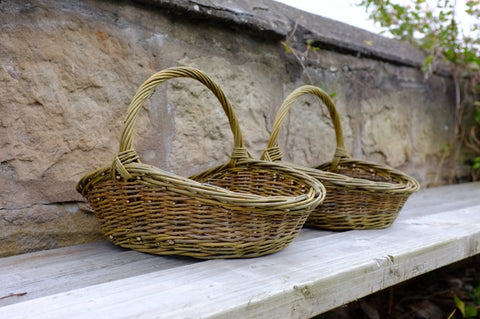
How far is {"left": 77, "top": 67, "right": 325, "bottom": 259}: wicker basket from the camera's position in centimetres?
83

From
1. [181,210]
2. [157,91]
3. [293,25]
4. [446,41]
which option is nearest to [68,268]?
[181,210]

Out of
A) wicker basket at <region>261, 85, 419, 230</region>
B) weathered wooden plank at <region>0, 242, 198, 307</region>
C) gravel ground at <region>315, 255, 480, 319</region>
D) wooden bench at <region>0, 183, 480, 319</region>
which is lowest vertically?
gravel ground at <region>315, 255, 480, 319</region>

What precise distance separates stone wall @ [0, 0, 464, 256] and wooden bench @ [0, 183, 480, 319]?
20 cm

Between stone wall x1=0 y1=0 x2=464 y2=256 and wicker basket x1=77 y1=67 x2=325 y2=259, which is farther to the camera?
stone wall x1=0 y1=0 x2=464 y2=256

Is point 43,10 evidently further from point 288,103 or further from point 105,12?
point 288,103

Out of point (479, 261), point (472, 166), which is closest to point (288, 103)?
point (479, 261)

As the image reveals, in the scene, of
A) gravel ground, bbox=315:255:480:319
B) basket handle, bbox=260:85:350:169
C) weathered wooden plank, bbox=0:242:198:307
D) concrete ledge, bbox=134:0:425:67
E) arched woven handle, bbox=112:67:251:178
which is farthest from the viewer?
gravel ground, bbox=315:255:480:319

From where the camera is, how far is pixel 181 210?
2.78 feet

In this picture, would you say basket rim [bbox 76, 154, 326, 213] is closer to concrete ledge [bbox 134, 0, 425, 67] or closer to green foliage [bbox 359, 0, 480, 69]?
concrete ledge [bbox 134, 0, 425, 67]

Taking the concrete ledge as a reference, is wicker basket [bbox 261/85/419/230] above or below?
below

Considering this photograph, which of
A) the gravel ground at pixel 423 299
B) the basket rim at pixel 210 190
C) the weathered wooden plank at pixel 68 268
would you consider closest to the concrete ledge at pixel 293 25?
the basket rim at pixel 210 190

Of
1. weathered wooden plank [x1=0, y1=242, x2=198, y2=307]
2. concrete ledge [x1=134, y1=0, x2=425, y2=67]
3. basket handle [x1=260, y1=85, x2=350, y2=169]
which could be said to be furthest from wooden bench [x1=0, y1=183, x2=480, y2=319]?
concrete ledge [x1=134, y1=0, x2=425, y2=67]

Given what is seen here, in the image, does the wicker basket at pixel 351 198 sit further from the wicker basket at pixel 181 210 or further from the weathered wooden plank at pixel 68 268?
the weathered wooden plank at pixel 68 268

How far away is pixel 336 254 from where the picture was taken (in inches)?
36.5
